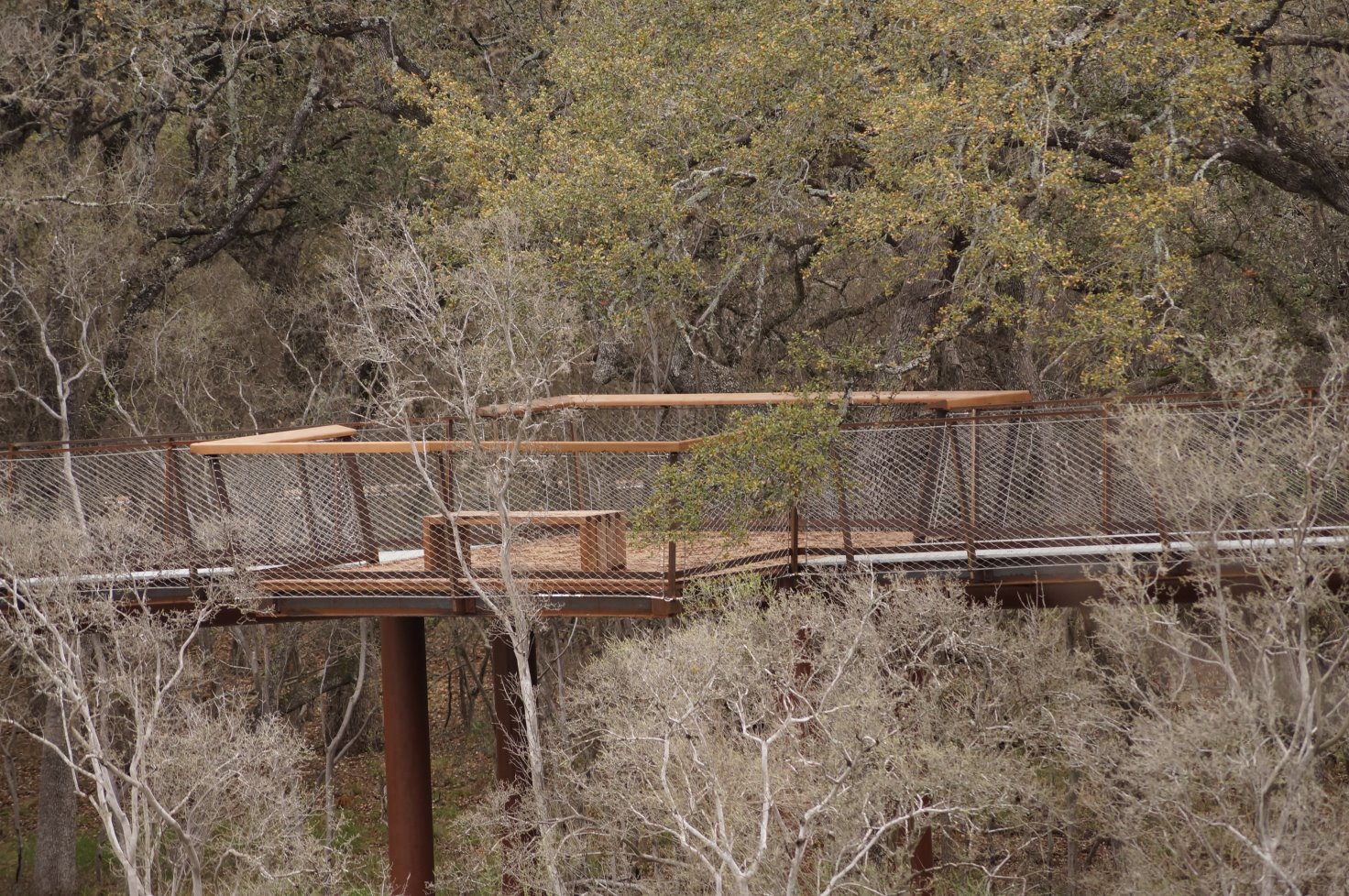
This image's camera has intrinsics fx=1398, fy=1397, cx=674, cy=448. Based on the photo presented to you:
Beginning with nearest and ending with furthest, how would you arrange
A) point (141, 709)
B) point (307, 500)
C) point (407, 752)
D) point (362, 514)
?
point (307, 500) < point (362, 514) < point (407, 752) < point (141, 709)

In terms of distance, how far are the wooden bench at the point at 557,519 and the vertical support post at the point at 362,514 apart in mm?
807

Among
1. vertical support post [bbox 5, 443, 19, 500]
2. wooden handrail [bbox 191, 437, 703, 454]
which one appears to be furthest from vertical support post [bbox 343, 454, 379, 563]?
vertical support post [bbox 5, 443, 19, 500]

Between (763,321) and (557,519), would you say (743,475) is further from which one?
(763,321)

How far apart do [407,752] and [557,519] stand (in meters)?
2.89

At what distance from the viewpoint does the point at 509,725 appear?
46.6 ft

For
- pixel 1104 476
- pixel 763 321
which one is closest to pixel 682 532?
pixel 1104 476

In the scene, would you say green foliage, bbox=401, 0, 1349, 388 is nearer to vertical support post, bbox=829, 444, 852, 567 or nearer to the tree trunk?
vertical support post, bbox=829, 444, 852, 567

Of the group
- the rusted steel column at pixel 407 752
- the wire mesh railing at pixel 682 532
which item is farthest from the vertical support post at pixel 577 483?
the rusted steel column at pixel 407 752

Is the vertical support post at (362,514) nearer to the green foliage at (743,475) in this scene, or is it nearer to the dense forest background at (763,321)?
the dense forest background at (763,321)

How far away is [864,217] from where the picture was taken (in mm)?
11711

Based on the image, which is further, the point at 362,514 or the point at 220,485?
the point at 362,514

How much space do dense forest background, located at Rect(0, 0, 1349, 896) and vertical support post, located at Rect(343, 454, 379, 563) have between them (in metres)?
0.79

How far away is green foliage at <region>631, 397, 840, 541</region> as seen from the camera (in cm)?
1027

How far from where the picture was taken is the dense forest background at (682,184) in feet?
37.5
